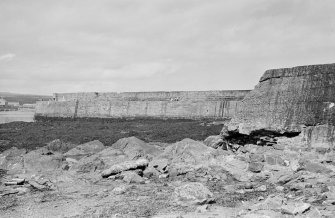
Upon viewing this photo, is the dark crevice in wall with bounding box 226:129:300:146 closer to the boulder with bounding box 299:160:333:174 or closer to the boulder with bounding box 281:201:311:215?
the boulder with bounding box 299:160:333:174

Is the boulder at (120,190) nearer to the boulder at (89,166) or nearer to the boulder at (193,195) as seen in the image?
the boulder at (193,195)

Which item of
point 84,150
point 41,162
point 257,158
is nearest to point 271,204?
point 257,158

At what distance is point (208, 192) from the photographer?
19.5ft

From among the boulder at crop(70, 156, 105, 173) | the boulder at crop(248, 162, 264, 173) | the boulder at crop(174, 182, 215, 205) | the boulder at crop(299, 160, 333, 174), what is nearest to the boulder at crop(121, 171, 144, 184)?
the boulder at crop(70, 156, 105, 173)

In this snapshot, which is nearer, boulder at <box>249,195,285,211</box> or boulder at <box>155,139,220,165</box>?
boulder at <box>249,195,285,211</box>

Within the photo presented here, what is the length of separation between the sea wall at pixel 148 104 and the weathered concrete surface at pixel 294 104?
15.3 metres

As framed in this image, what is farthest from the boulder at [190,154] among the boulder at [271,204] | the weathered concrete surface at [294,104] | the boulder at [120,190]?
the boulder at [271,204]

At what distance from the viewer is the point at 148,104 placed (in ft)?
103

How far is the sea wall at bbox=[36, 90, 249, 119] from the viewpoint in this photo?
88.9 ft

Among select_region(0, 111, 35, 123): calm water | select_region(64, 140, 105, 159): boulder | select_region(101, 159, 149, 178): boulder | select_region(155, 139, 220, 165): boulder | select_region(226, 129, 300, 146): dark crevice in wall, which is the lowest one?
select_region(0, 111, 35, 123): calm water

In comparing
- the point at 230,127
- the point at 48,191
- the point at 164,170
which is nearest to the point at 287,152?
the point at 230,127

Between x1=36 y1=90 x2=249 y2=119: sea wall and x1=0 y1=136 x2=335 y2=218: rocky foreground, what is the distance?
15544mm

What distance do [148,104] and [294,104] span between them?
2487cm

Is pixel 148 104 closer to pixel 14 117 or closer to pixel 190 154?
pixel 190 154
